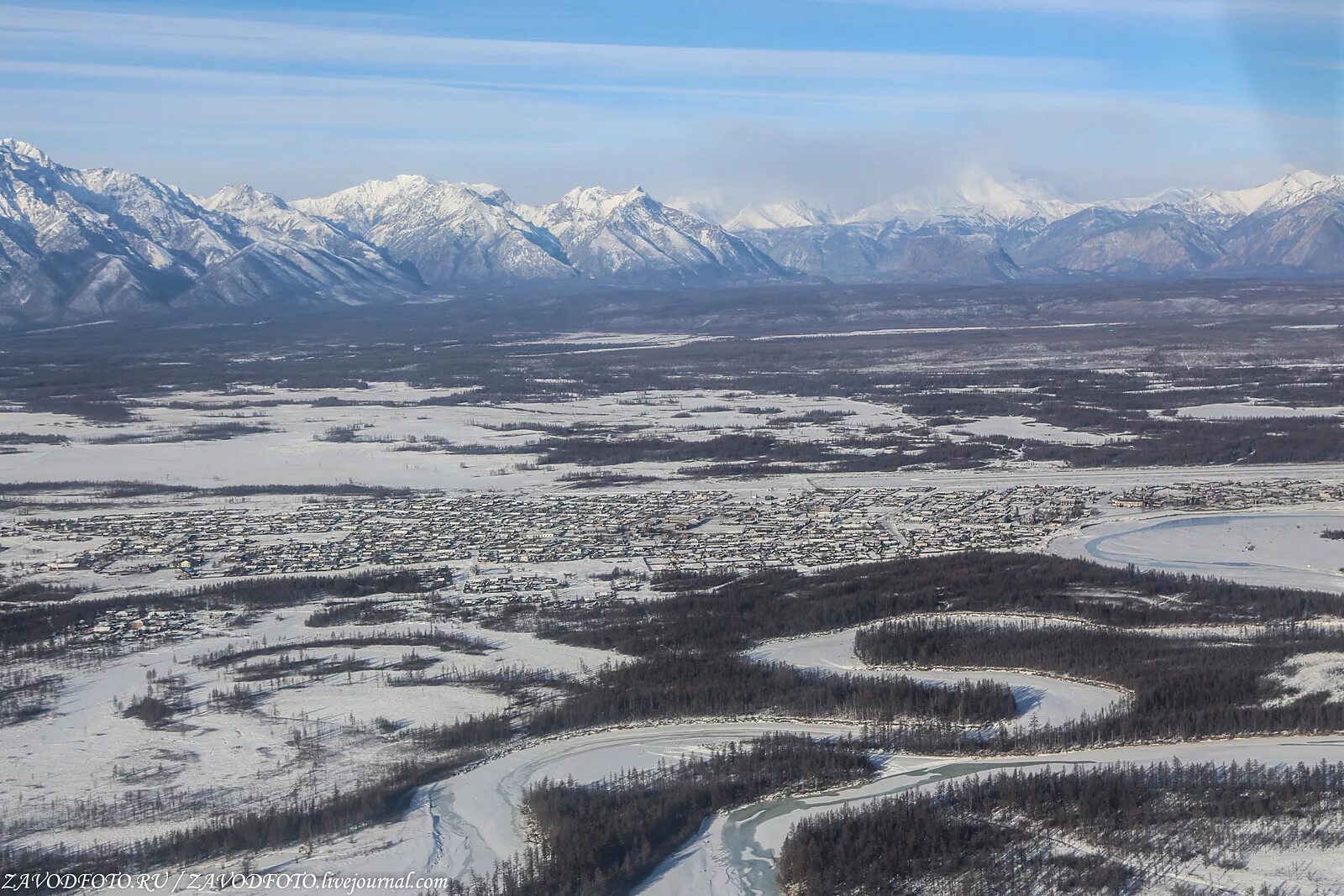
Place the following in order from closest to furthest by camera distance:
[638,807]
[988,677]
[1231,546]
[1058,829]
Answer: [1058,829] < [638,807] < [988,677] < [1231,546]

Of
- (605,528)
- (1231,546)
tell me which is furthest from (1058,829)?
(605,528)

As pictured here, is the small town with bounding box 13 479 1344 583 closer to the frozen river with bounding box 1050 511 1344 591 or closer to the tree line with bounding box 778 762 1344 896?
the frozen river with bounding box 1050 511 1344 591

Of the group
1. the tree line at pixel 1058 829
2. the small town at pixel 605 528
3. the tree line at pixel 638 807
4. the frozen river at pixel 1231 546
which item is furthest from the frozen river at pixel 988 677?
the frozen river at pixel 1231 546

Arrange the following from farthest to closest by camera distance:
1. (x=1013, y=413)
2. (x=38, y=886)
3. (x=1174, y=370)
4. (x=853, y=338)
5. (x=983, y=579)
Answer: (x=853, y=338) < (x=1174, y=370) < (x=1013, y=413) < (x=983, y=579) < (x=38, y=886)

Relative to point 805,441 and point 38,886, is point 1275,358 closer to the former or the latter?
point 805,441

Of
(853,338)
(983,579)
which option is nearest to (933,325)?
(853,338)

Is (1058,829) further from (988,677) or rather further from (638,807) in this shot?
(988,677)

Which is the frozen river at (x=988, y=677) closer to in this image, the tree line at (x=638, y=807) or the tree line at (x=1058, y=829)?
the tree line at (x=1058, y=829)

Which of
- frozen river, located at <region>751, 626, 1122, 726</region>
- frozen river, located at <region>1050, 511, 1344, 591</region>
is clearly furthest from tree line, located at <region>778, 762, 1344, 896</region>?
frozen river, located at <region>1050, 511, 1344, 591</region>
